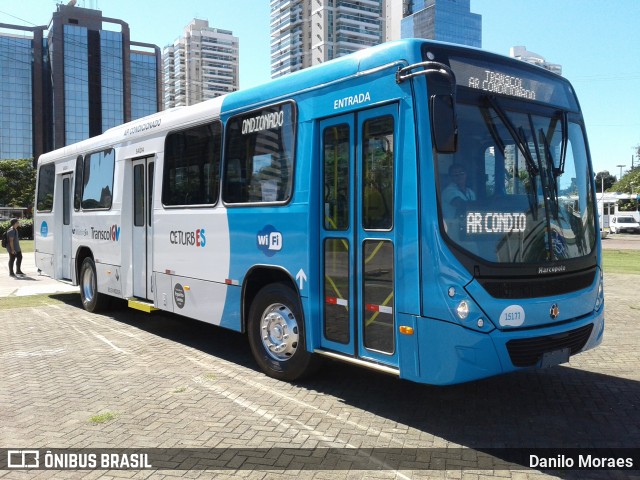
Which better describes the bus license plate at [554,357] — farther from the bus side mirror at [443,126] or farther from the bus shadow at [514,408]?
the bus side mirror at [443,126]

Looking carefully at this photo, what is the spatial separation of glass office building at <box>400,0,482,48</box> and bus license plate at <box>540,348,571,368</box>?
13702 cm

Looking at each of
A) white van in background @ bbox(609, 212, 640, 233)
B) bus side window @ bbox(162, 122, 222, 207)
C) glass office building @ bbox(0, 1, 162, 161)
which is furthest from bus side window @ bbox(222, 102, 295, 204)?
glass office building @ bbox(0, 1, 162, 161)

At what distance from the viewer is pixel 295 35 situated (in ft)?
454

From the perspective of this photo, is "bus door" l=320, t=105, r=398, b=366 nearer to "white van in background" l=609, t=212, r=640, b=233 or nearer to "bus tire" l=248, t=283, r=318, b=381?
"bus tire" l=248, t=283, r=318, b=381

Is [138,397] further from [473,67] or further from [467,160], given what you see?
[473,67]

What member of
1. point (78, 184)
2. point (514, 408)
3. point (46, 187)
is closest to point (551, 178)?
point (514, 408)

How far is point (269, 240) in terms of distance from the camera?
634 cm

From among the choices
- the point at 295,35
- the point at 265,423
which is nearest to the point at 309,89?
the point at 265,423

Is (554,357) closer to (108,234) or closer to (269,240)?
(269,240)

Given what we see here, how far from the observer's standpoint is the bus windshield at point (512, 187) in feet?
15.5

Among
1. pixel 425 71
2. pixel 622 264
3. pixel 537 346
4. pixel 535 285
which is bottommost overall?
pixel 622 264

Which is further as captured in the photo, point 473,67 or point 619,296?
point 619,296

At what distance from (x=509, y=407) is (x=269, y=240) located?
9.72 ft

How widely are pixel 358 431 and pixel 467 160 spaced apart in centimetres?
246
